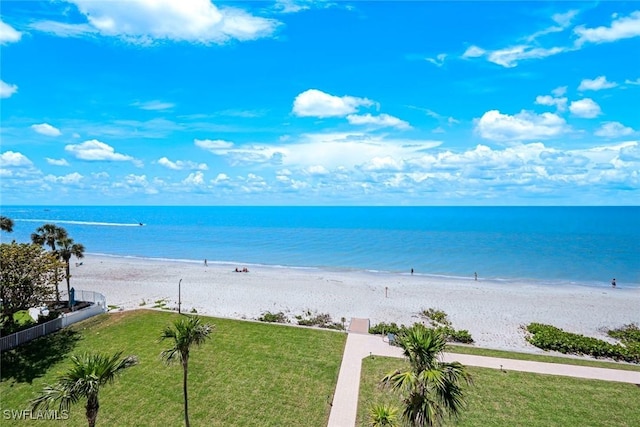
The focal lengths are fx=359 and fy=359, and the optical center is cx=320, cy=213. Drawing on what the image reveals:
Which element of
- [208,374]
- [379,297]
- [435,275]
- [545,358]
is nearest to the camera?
[208,374]

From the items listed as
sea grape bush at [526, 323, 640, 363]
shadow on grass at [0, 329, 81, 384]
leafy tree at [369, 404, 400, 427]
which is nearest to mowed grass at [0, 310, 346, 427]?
shadow on grass at [0, 329, 81, 384]

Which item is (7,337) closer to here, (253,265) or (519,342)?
(519,342)

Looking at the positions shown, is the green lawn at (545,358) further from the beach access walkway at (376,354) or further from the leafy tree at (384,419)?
the leafy tree at (384,419)

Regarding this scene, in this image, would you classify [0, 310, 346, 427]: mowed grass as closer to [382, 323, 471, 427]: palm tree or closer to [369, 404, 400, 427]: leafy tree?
[369, 404, 400, 427]: leafy tree

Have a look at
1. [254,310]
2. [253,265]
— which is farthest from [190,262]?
[254,310]

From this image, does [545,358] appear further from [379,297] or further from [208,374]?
[208,374]

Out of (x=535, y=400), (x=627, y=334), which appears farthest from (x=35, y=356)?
(x=627, y=334)
